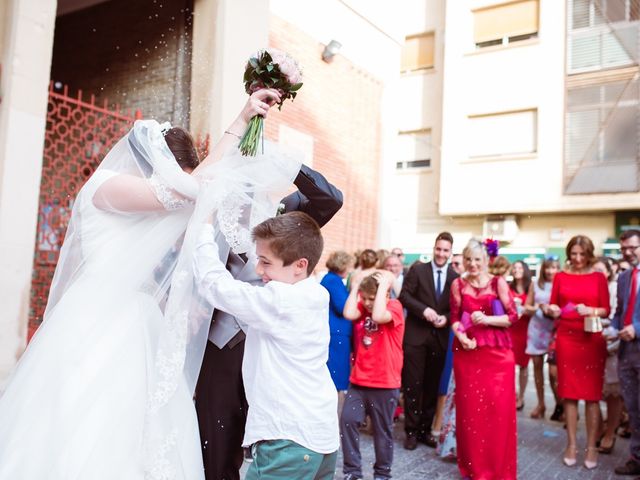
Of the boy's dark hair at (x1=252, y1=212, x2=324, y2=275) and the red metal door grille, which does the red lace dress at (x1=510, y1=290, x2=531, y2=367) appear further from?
the boy's dark hair at (x1=252, y1=212, x2=324, y2=275)

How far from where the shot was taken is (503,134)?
18.2 meters

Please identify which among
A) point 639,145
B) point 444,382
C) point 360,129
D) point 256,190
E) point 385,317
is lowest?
point 444,382

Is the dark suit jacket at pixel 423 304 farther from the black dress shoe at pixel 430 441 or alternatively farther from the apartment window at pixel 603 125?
the apartment window at pixel 603 125

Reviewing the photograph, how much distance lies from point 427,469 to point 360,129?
7.13 meters

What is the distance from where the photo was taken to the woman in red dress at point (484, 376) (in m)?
5.19

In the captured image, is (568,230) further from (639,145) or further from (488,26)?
(488,26)

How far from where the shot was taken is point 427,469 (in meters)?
5.66

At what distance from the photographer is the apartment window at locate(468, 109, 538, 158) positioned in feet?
58.4

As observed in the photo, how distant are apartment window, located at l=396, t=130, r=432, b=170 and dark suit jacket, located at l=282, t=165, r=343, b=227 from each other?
1739cm

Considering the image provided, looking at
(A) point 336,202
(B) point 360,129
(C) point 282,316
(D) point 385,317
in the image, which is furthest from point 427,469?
(B) point 360,129

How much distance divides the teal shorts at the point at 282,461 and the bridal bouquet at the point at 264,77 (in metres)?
1.14

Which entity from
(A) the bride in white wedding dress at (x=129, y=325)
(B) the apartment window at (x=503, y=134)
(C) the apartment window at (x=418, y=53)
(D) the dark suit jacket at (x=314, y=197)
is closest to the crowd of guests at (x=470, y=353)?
(D) the dark suit jacket at (x=314, y=197)

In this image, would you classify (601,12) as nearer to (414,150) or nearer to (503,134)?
(503,134)

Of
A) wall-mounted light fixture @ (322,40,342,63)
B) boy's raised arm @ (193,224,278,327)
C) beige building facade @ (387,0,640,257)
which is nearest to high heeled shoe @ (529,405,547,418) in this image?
wall-mounted light fixture @ (322,40,342,63)
